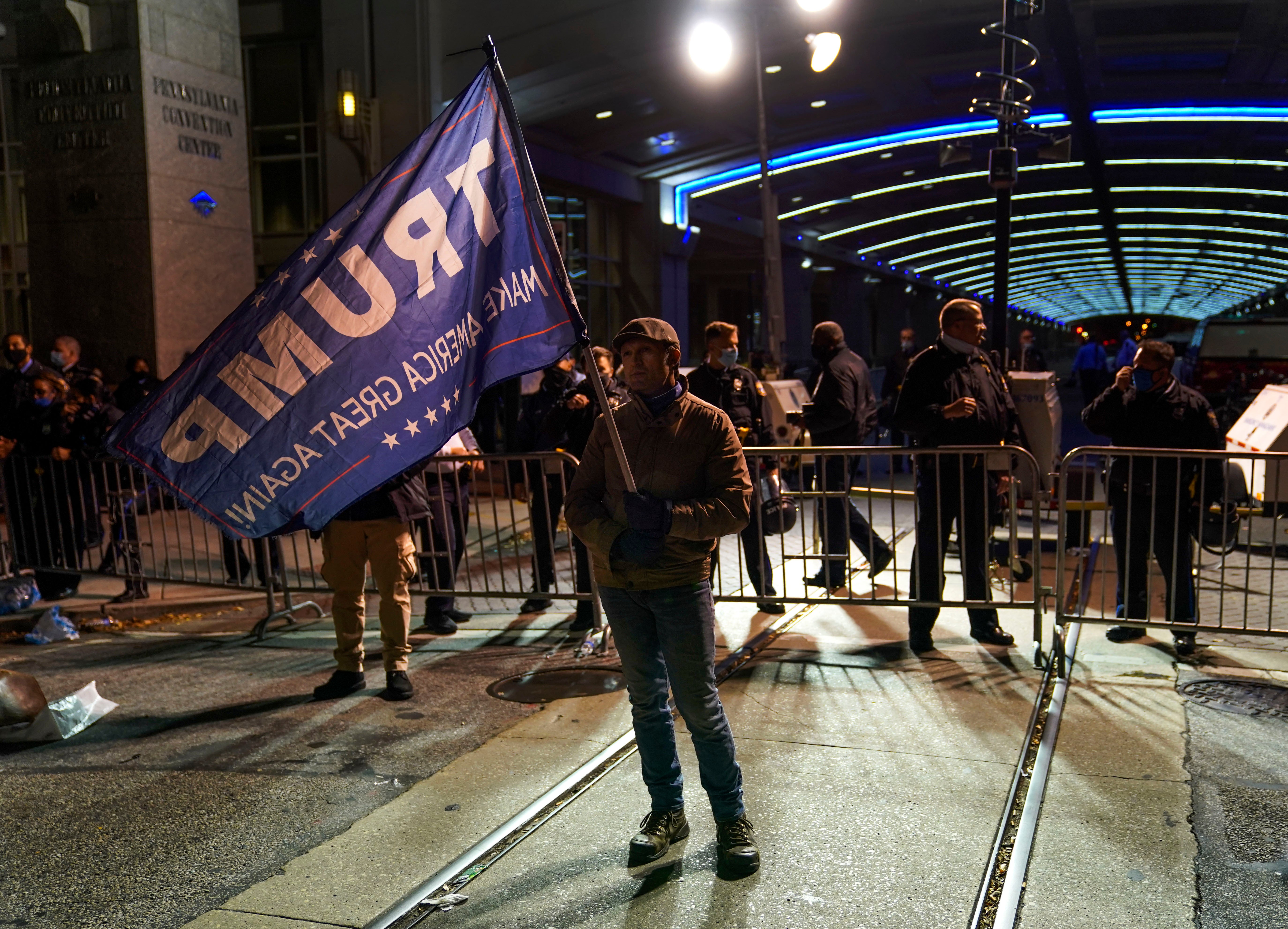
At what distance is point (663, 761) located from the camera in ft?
13.8

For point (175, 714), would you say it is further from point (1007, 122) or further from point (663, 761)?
point (1007, 122)

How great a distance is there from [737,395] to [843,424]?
1365 mm

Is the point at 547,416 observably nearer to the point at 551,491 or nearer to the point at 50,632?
the point at 551,491

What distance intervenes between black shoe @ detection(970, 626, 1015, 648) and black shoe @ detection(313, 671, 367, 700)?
3.78 metres

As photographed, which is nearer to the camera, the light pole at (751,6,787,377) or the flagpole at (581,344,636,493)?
the flagpole at (581,344,636,493)

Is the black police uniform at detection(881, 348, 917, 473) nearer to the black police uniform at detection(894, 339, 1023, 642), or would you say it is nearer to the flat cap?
the black police uniform at detection(894, 339, 1023, 642)

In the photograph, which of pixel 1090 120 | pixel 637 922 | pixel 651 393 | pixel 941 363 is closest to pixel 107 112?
pixel 941 363

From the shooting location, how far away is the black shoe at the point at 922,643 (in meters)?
6.91

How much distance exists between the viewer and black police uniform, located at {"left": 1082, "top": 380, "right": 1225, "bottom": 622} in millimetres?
6848

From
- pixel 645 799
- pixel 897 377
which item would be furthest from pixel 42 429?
pixel 897 377

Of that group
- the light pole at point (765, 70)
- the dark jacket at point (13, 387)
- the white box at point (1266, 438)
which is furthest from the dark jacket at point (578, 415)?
the light pole at point (765, 70)

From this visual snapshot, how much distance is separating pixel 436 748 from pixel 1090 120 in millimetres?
22796

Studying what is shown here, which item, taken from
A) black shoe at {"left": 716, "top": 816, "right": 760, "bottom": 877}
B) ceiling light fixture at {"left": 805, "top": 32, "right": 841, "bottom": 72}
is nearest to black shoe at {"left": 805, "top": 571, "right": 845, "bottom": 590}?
black shoe at {"left": 716, "top": 816, "right": 760, "bottom": 877}

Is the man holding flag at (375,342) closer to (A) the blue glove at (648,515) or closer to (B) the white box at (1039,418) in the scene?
(A) the blue glove at (648,515)
